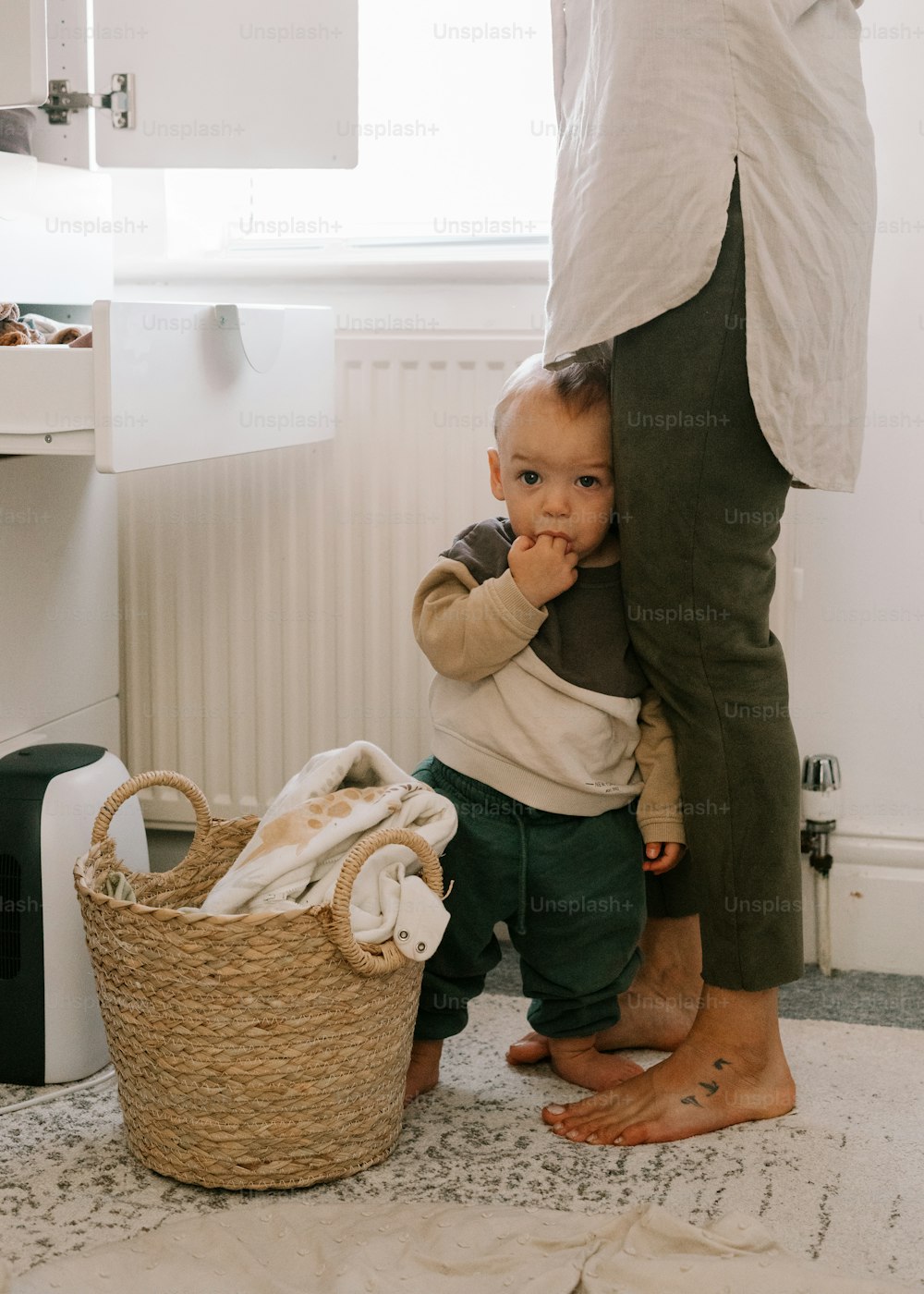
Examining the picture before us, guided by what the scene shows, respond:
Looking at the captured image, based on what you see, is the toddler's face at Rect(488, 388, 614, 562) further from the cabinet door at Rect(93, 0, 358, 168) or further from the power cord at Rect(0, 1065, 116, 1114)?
the power cord at Rect(0, 1065, 116, 1114)

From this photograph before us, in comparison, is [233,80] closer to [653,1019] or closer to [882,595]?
[882,595]

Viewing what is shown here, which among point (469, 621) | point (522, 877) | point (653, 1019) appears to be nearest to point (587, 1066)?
point (653, 1019)

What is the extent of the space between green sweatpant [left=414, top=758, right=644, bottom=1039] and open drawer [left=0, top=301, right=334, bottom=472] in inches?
18.1

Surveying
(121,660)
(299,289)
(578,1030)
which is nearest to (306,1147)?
(578,1030)

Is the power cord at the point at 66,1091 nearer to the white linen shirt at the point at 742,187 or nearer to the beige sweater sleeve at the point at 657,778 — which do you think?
the beige sweater sleeve at the point at 657,778

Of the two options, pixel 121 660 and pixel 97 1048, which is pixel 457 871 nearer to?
pixel 97 1048

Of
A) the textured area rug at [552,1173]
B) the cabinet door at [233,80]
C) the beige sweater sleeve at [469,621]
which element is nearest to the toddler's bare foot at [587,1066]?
the textured area rug at [552,1173]

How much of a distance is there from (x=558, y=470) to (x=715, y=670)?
25 cm

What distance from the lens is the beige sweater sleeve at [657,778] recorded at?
1.35m

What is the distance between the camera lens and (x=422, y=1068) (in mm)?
1408

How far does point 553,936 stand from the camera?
1374 mm

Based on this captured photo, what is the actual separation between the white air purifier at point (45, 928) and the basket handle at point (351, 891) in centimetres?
37

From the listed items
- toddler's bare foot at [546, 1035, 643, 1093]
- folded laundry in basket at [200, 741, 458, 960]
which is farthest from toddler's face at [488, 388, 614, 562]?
toddler's bare foot at [546, 1035, 643, 1093]

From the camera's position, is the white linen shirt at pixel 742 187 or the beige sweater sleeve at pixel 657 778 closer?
the white linen shirt at pixel 742 187
